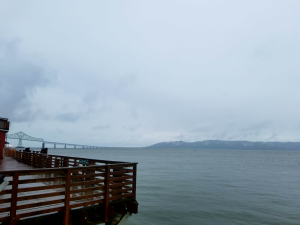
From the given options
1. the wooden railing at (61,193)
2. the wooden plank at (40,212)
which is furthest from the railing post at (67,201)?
the wooden plank at (40,212)

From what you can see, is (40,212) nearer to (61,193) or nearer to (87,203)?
(61,193)

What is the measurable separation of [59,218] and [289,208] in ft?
63.7

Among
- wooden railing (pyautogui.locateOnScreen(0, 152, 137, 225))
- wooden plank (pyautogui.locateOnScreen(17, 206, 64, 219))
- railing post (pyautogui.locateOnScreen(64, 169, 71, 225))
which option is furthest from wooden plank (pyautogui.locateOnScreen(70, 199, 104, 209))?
wooden plank (pyautogui.locateOnScreen(17, 206, 64, 219))

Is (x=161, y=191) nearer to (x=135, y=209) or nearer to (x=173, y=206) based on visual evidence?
(x=173, y=206)

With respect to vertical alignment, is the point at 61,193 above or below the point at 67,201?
above

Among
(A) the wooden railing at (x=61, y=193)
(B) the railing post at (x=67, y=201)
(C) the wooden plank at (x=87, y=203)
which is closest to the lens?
(A) the wooden railing at (x=61, y=193)

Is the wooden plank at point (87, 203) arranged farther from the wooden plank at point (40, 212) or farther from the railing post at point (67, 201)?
the wooden plank at point (40, 212)

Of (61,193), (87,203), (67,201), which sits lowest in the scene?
(87,203)

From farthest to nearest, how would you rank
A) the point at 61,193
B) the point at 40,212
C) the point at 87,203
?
the point at 87,203, the point at 61,193, the point at 40,212

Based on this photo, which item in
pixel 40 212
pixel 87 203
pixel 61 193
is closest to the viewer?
pixel 40 212

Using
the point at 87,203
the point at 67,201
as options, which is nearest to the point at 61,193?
the point at 67,201

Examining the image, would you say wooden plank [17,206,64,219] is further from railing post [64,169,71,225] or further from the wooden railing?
railing post [64,169,71,225]

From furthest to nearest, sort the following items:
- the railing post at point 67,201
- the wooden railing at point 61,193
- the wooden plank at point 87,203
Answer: the wooden plank at point 87,203 < the railing post at point 67,201 < the wooden railing at point 61,193

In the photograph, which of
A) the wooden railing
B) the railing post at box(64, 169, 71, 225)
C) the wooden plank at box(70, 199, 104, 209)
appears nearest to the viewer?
the wooden railing
